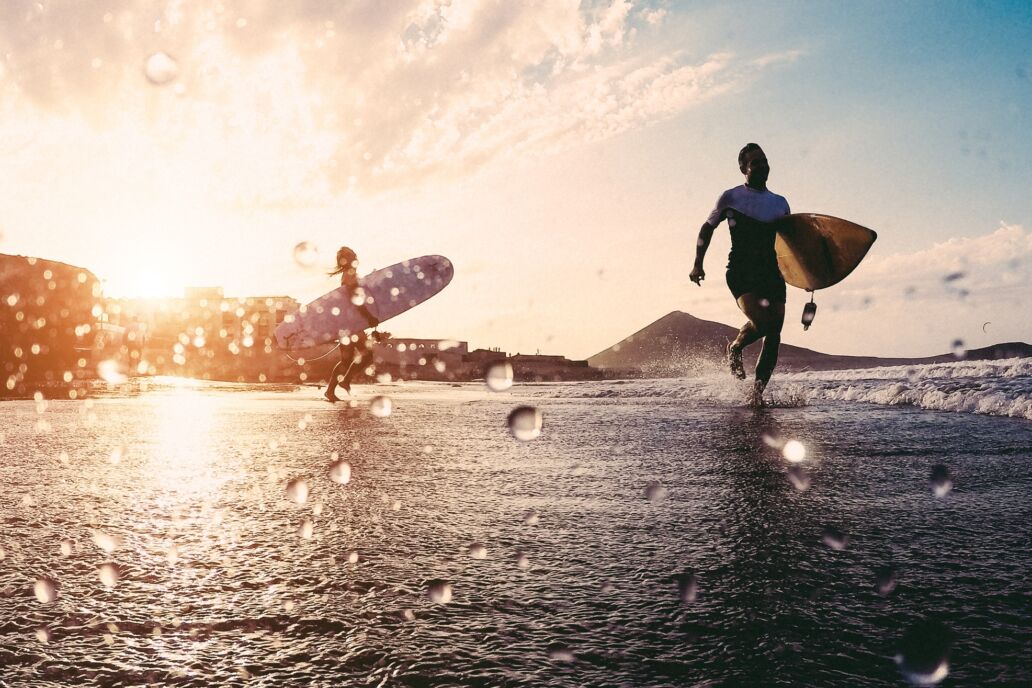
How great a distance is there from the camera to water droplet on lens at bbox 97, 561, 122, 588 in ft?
6.13

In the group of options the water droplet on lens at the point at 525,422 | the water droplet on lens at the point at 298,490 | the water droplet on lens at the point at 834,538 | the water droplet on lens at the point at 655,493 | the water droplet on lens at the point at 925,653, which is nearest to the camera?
the water droplet on lens at the point at 925,653

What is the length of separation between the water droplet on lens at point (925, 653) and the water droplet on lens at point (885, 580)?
210 millimetres

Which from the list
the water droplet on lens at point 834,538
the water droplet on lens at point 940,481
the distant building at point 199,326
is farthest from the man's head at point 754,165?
the distant building at point 199,326

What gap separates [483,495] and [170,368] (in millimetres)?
44496

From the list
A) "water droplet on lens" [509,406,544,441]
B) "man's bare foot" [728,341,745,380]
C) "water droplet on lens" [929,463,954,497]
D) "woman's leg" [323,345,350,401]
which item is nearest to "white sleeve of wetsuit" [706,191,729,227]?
"man's bare foot" [728,341,745,380]

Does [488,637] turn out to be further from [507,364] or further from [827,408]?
[507,364]

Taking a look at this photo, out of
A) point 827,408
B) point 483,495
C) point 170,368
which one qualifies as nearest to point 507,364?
point 170,368

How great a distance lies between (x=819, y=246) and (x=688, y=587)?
6.73 metres

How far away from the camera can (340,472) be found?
387cm

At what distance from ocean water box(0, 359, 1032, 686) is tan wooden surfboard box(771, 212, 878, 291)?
321 centimetres

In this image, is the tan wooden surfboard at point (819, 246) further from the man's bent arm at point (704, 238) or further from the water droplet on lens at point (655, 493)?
the water droplet on lens at point (655, 493)

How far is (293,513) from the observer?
2777 millimetres

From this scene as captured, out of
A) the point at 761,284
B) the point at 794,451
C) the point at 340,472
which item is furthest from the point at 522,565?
the point at 761,284

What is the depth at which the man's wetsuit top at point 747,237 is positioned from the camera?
7.02 m
